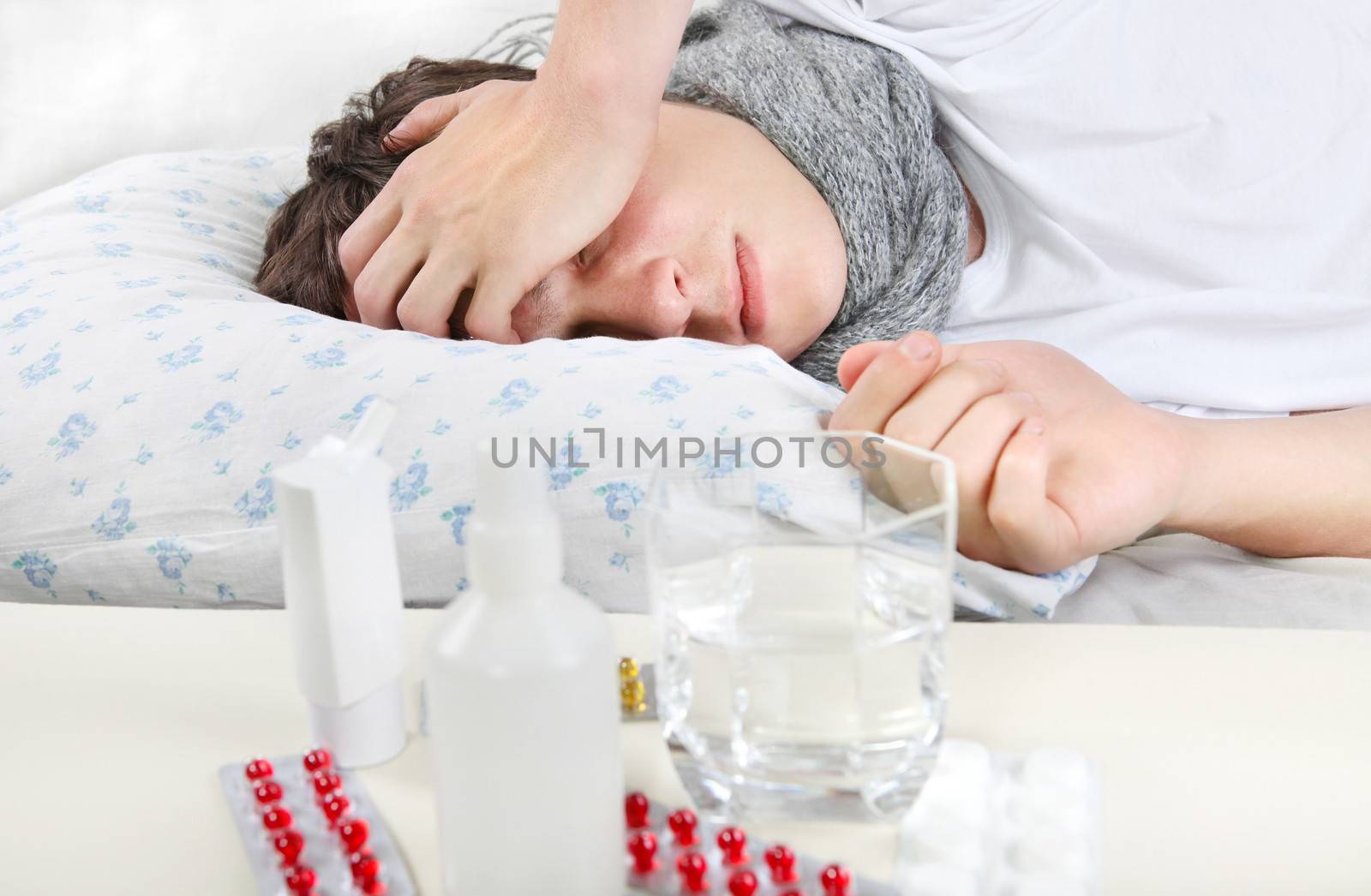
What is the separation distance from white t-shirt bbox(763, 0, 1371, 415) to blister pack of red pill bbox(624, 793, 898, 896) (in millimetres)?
771

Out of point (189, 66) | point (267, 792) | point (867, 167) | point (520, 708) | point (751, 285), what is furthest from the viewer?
point (189, 66)

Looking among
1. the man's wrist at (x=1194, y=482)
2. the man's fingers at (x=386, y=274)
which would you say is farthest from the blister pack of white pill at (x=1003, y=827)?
the man's fingers at (x=386, y=274)

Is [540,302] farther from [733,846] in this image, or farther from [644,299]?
[733,846]

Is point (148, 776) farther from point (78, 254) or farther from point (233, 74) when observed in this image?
point (233, 74)

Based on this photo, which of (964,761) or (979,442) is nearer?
(964,761)

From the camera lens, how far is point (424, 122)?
115cm

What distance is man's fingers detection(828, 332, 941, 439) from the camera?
0.65 meters

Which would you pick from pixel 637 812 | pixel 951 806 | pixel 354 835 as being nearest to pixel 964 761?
pixel 951 806

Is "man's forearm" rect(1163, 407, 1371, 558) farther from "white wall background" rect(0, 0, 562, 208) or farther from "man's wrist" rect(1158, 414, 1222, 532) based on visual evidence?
"white wall background" rect(0, 0, 562, 208)

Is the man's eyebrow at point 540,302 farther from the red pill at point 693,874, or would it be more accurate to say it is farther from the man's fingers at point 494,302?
the red pill at point 693,874

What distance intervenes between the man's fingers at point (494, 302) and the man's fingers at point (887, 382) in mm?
367

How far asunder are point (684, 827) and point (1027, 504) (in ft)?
0.99

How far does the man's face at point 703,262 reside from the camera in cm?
99

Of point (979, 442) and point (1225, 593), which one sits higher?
point (979, 442)
